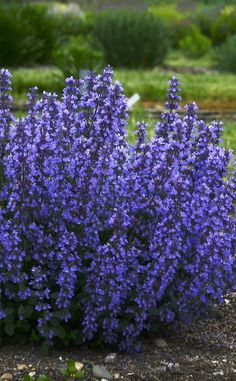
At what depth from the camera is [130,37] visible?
1620 cm

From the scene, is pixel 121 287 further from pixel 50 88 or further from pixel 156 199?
pixel 50 88

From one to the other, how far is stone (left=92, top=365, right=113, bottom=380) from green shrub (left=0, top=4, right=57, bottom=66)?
37.3ft

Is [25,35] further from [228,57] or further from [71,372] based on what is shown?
[71,372]

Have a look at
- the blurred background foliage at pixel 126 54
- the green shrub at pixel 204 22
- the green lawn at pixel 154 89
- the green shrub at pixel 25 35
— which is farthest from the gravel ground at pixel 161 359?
the green shrub at pixel 204 22

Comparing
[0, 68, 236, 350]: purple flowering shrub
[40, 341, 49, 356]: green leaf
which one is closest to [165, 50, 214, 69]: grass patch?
[0, 68, 236, 350]: purple flowering shrub

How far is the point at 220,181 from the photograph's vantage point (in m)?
3.68

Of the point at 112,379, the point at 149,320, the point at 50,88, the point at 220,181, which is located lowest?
the point at 112,379

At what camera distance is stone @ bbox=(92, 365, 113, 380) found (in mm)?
3256

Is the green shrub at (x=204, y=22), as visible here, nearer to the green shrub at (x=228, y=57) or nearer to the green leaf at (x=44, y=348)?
the green shrub at (x=228, y=57)

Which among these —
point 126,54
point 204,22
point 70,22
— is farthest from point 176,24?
point 126,54

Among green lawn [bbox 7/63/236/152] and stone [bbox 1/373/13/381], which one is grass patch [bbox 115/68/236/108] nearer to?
green lawn [bbox 7/63/236/152]

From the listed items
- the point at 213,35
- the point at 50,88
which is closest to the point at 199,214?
the point at 50,88

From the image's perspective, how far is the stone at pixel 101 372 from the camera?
3256 mm

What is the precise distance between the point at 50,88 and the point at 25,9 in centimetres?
424
